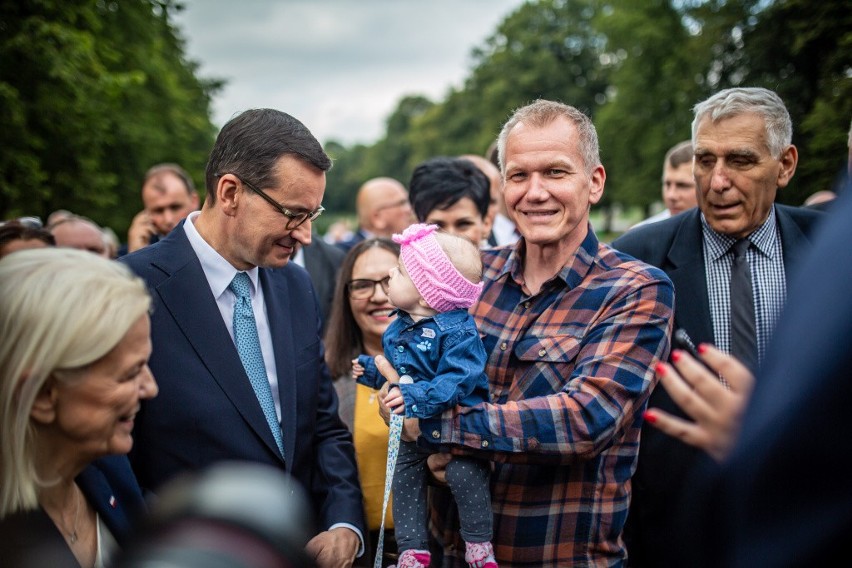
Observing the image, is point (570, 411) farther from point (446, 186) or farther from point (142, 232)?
point (142, 232)

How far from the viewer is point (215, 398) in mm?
3033

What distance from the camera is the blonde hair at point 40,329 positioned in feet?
6.34

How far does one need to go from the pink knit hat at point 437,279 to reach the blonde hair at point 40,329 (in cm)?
128

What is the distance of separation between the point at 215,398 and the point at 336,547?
2.73 feet

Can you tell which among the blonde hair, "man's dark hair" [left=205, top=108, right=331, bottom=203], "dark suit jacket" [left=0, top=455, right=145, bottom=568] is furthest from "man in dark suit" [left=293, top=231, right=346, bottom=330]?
the blonde hair

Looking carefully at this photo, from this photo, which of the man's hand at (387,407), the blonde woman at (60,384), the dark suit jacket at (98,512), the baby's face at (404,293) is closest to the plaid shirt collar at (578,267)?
the baby's face at (404,293)

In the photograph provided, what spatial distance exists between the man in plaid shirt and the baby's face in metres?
0.31

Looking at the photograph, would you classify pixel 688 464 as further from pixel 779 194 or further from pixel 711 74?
pixel 711 74

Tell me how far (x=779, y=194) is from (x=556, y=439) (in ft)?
34.1

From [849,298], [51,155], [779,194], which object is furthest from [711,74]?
[849,298]

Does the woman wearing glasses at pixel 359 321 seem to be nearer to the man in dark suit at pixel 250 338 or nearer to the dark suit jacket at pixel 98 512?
the man in dark suit at pixel 250 338

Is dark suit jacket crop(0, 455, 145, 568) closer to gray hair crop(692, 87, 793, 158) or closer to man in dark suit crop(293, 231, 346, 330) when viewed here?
gray hair crop(692, 87, 793, 158)

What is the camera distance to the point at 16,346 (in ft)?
6.34

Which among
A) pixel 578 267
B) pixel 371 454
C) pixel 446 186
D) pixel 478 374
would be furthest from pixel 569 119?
pixel 446 186
